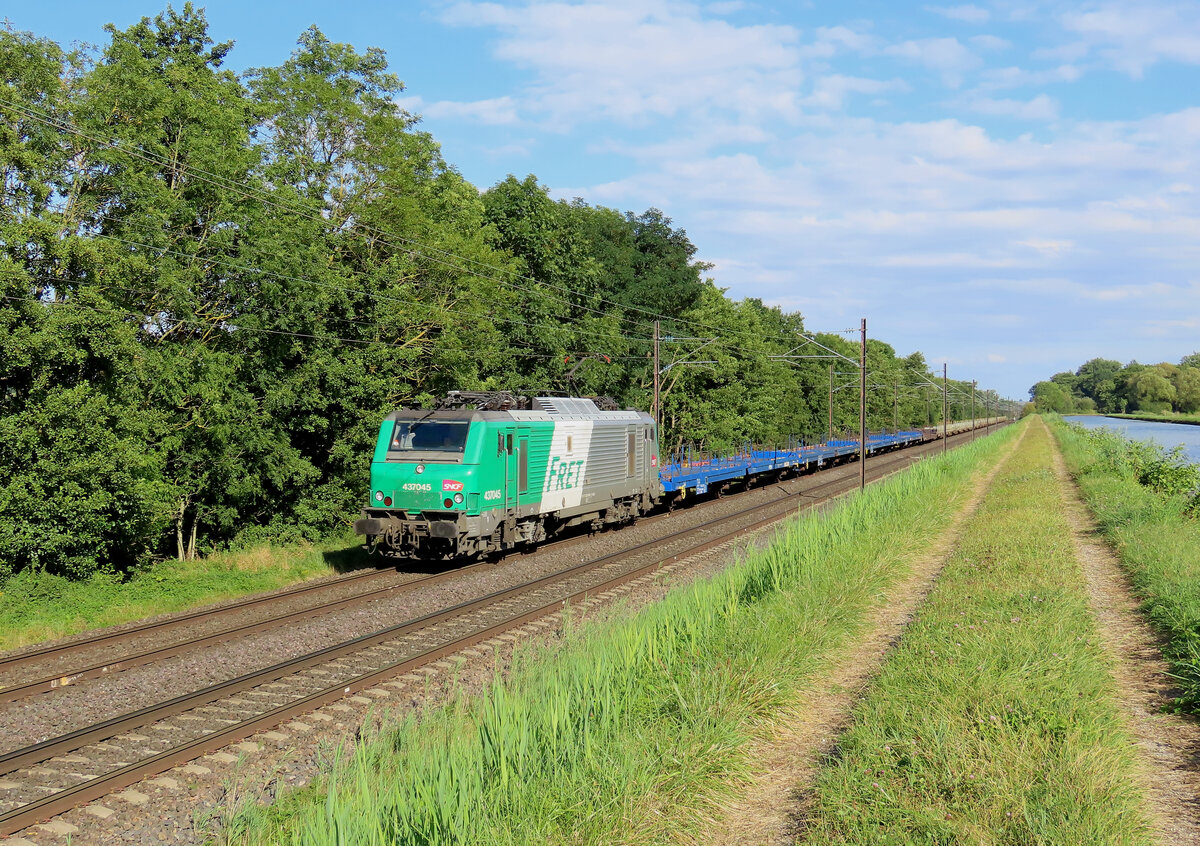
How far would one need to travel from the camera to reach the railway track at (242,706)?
7.29 meters

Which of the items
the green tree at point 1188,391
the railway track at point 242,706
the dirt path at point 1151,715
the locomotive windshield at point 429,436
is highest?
the green tree at point 1188,391

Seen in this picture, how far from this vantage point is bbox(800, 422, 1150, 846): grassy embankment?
17.2 feet

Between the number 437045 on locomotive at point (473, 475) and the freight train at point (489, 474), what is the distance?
0.02 metres

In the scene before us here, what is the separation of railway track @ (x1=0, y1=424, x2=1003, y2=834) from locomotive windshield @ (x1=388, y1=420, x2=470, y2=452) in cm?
344

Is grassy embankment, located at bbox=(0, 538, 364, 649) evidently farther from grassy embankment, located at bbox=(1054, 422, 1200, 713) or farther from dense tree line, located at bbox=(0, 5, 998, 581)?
grassy embankment, located at bbox=(1054, 422, 1200, 713)

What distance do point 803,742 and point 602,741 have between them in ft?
6.42

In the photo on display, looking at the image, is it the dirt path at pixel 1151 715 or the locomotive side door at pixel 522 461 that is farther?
the locomotive side door at pixel 522 461

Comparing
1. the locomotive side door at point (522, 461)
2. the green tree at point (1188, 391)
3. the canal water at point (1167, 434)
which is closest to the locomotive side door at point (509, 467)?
the locomotive side door at point (522, 461)

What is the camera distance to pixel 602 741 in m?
6.29

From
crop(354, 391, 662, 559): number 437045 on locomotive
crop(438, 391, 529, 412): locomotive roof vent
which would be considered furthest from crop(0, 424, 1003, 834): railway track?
crop(438, 391, 529, 412): locomotive roof vent

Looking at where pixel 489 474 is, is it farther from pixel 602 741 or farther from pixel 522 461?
pixel 602 741

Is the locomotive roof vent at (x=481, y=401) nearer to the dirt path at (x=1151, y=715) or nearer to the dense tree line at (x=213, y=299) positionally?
the dense tree line at (x=213, y=299)

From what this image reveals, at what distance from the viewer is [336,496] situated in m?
26.0

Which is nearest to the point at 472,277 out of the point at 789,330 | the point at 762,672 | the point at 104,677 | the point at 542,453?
the point at 542,453
